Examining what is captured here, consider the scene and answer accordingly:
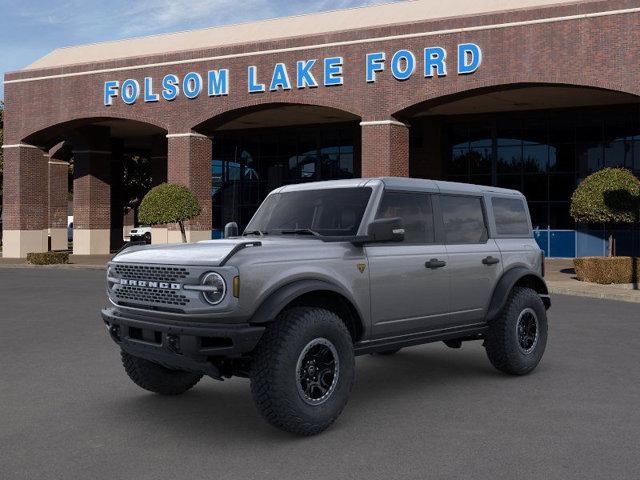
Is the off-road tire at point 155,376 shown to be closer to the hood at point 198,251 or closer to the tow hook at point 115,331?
the tow hook at point 115,331

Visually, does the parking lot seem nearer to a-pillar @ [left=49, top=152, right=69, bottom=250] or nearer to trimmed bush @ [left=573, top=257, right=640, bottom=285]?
trimmed bush @ [left=573, top=257, right=640, bottom=285]

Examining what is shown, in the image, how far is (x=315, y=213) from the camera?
7.16 metres

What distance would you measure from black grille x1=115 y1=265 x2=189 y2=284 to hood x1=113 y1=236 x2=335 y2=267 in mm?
50

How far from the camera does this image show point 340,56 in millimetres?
28781

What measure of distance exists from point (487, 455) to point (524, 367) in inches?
117

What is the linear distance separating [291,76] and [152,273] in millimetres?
24606

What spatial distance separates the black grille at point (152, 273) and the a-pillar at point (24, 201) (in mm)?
32603

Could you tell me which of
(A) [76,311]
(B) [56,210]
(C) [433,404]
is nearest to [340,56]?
(A) [76,311]


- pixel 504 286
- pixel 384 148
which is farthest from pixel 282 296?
pixel 384 148

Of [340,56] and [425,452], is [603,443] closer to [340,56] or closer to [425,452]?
[425,452]

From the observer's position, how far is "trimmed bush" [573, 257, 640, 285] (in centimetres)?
2053

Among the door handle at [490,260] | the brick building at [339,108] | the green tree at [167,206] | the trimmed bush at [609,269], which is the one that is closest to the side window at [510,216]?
the door handle at [490,260]

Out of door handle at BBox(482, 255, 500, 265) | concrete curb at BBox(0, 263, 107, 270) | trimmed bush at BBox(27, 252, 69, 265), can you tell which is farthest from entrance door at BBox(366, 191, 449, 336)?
trimmed bush at BBox(27, 252, 69, 265)

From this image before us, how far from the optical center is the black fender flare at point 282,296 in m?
5.61
